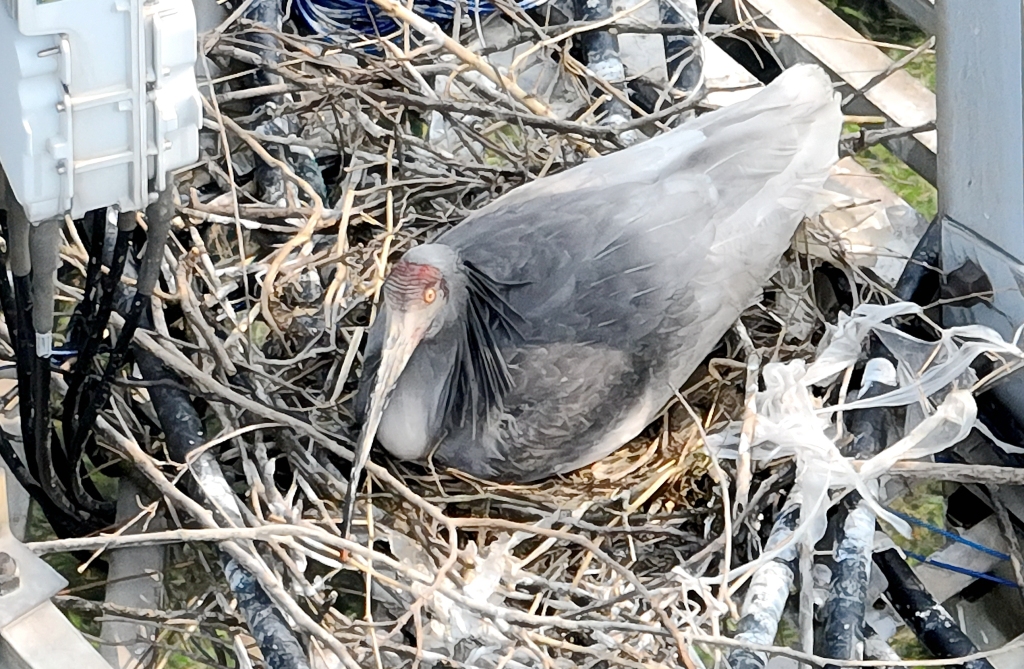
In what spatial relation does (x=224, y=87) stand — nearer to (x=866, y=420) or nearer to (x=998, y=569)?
(x=866, y=420)

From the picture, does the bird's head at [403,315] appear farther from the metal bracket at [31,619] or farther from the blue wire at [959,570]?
the blue wire at [959,570]

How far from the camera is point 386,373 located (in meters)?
1.61

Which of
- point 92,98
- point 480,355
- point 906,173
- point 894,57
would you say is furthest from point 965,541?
point 92,98

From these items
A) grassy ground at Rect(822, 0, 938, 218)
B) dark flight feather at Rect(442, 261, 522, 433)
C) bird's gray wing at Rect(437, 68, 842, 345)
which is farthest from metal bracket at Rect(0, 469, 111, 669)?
grassy ground at Rect(822, 0, 938, 218)

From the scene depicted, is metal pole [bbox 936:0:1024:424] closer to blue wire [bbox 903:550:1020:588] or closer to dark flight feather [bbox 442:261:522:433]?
blue wire [bbox 903:550:1020:588]

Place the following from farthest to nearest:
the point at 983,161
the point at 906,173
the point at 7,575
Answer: the point at 906,173 → the point at 983,161 → the point at 7,575

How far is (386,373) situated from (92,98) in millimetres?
698

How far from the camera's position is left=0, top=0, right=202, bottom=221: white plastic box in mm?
943

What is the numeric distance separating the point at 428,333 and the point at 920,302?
29.6 inches

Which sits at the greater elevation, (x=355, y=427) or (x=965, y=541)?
(x=355, y=427)

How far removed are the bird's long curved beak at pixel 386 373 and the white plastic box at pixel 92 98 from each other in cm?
58

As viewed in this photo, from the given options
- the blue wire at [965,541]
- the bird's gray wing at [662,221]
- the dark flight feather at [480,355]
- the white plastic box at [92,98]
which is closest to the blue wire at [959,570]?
the blue wire at [965,541]

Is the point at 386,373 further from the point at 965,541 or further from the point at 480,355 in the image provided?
the point at 965,541

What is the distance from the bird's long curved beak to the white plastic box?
0.58 meters
